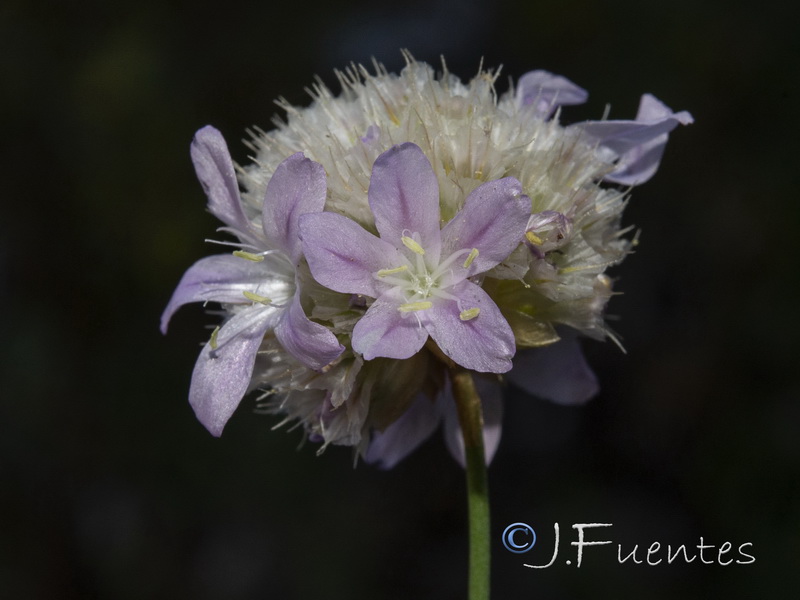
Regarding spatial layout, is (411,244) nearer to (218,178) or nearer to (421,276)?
(421,276)

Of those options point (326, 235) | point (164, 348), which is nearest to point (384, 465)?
point (326, 235)

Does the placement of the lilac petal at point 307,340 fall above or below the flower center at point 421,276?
below

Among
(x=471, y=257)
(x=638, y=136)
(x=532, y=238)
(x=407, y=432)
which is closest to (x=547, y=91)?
(x=638, y=136)

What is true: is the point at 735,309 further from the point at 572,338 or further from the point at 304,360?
the point at 304,360

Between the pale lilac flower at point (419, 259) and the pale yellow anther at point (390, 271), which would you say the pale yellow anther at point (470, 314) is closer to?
the pale lilac flower at point (419, 259)

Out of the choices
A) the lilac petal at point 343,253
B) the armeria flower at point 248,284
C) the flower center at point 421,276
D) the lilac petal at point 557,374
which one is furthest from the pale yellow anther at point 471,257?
the lilac petal at point 557,374
